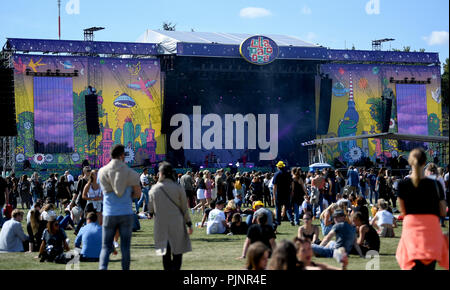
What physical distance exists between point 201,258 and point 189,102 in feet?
104

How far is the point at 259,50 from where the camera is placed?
146 ft

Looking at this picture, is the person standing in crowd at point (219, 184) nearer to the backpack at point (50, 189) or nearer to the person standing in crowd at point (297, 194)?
the backpack at point (50, 189)

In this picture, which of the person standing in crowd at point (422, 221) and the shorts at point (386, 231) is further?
the shorts at point (386, 231)

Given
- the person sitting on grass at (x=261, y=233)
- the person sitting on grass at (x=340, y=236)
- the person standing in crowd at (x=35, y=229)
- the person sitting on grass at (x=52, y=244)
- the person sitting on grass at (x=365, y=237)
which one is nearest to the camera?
the person sitting on grass at (x=261, y=233)

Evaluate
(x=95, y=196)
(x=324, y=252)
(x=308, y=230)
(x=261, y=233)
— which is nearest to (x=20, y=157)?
(x=95, y=196)

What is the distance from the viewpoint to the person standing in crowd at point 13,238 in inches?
530

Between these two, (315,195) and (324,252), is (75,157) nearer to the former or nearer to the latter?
(315,195)

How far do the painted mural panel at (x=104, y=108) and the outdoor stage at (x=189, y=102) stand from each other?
2.3 inches

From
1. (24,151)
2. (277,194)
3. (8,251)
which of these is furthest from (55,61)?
(8,251)

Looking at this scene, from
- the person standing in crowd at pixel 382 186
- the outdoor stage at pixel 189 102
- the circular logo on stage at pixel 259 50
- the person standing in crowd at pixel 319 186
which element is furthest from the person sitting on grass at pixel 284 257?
the circular logo on stage at pixel 259 50

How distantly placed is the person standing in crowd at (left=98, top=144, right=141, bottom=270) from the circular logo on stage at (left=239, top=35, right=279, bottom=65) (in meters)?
35.4

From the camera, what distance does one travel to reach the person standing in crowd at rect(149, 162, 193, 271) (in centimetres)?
900

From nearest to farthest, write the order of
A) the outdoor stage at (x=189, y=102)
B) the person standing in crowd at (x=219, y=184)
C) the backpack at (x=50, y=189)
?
1. the backpack at (x=50, y=189)
2. the person standing in crowd at (x=219, y=184)
3. the outdoor stage at (x=189, y=102)
